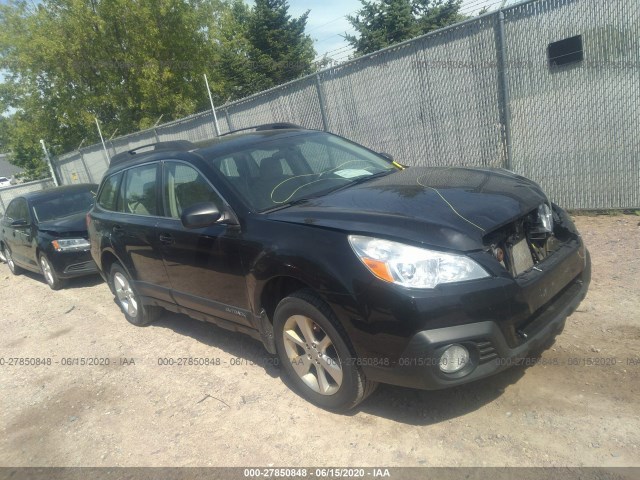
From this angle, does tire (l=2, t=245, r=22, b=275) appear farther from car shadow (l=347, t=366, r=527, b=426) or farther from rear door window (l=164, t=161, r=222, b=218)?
car shadow (l=347, t=366, r=527, b=426)

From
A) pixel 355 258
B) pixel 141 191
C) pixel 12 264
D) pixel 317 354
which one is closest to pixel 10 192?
pixel 12 264

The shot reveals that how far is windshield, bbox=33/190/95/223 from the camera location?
27.6 feet

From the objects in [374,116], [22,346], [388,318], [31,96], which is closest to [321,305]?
[388,318]

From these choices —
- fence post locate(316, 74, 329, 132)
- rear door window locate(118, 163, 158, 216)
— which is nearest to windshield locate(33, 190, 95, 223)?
rear door window locate(118, 163, 158, 216)

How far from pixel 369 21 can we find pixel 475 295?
94.5ft

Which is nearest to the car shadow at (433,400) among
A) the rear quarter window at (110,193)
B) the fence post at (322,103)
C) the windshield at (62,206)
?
the rear quarter window at (110,193)

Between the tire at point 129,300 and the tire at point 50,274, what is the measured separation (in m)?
2.66

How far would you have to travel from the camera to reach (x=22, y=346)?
5.74 m

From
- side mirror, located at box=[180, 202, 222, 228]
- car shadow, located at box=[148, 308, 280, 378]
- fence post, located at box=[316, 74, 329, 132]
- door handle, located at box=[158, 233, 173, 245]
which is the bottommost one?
car shadow, located at box=[148, 308, 280, 378]

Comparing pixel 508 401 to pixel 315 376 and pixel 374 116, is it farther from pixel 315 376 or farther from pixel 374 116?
pixel 374 116

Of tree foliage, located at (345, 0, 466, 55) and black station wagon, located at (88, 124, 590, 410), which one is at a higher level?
tree foliage, located at (345, 0, 466, 55)

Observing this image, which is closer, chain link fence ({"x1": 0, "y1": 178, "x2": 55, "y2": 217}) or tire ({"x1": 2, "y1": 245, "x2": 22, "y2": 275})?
tire ({"x1": 2, "y1": 245, "x2": 22, "y2": 275})

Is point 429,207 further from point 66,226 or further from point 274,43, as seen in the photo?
point 274,43

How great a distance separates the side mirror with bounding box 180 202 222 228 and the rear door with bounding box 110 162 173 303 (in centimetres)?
104
